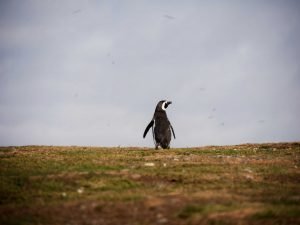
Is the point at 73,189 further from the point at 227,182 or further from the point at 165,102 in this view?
the point at 165,102

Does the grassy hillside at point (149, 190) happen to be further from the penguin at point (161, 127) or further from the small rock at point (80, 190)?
the penguin at point (161, 127)

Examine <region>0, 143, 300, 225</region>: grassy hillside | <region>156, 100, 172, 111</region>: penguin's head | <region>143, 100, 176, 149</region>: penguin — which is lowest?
<region>0, 143, 300, 225</region>: grassy hillside

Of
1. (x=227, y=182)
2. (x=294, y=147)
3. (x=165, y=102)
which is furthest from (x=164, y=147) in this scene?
(x=227, y=182)

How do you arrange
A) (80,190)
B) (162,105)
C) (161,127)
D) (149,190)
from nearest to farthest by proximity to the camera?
(149,190)
(80,190)
(161,127)
(162,105)

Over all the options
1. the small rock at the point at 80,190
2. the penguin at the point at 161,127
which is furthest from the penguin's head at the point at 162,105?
the small rock at the point at 80,190

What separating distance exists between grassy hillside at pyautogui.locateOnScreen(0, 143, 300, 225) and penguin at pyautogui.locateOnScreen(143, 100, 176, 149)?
8.16m

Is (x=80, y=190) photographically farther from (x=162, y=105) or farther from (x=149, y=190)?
(x=162, y=105)

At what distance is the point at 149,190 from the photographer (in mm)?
14484

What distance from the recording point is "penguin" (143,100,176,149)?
3009 cm

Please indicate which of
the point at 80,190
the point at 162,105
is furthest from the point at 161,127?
the point at 80,190

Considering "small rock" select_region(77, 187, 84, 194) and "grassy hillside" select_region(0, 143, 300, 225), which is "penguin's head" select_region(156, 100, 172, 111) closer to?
"grassy hillside" select_region(0, 143, 300, 225)

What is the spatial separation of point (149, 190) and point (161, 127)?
16.0 m

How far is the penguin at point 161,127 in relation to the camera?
30.1 metres

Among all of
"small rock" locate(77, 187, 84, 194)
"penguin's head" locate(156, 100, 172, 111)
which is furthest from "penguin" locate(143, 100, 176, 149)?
"small rock" locate(77, 187, 84, 194)
